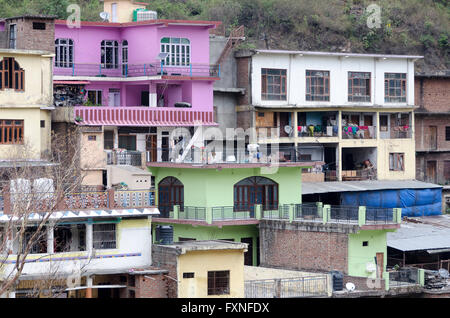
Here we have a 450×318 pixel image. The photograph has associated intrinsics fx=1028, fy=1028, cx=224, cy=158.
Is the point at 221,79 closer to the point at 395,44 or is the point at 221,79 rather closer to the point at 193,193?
the point at 193,193

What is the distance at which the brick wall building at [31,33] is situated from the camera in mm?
42250

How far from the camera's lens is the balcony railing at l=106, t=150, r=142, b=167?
140 feet

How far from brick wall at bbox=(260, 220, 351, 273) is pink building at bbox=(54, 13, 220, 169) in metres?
6.77

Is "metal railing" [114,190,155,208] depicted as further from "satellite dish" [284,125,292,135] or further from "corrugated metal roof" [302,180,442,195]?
"satellite dish" [284,125,292,135]

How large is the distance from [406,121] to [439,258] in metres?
12.3

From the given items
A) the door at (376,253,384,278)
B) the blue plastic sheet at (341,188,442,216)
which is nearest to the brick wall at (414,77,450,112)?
the blue plastic sheet at (341,188,442,216)

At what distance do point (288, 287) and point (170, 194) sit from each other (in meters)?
8.79

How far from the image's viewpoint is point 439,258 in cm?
4397

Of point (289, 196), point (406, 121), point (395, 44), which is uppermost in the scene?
point (395, 44)

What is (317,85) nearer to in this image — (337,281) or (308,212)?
(308,212)

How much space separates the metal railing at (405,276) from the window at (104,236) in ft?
35.1

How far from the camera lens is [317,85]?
51188 mm

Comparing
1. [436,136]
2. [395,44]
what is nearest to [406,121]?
[436,136]

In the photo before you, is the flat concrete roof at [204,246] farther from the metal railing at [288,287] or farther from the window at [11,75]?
the window at [11,75]
